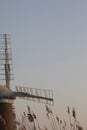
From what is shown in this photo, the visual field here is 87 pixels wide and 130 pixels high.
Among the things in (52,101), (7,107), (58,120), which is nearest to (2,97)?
(7,107)

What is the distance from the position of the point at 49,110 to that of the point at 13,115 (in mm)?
14348

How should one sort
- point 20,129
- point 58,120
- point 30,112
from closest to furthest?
1. point 30,112
2. point 58,120
3. point 20,129

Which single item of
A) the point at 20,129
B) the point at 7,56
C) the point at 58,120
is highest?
the point at 7,56

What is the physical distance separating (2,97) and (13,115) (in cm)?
292

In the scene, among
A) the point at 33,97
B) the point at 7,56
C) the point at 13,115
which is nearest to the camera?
the point at 13,115

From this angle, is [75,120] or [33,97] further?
[33,97]

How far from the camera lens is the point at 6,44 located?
52.5 meters

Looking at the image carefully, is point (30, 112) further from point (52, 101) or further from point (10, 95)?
Answer: point (52, 101)

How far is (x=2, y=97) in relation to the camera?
40.4 metres

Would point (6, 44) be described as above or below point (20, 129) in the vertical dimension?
above

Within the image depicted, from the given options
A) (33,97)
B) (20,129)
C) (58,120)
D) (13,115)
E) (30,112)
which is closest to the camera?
(30,112)

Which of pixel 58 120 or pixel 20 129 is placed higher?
pixel 58 120

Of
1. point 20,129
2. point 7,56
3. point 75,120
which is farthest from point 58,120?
point 7,56

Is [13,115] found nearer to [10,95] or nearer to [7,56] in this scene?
[10,95]
